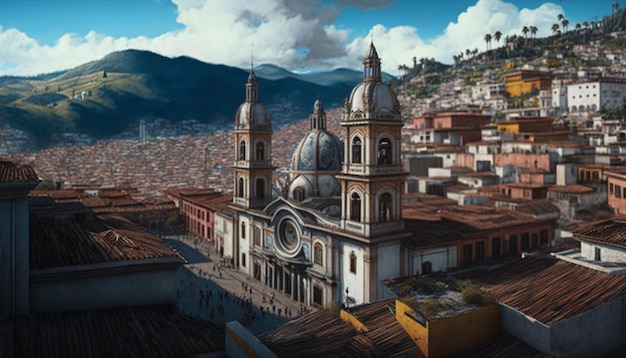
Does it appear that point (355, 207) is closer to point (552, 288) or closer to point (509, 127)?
point (552, 288)

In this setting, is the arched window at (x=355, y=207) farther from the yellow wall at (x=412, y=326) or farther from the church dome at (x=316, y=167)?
the yellow wall at (x=412, y=326)

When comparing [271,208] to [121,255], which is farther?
[271,208]

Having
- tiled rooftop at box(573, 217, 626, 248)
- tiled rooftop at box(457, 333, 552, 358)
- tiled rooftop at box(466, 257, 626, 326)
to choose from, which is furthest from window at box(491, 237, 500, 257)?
tiled rooftop at box(457, 333, 552, 358)

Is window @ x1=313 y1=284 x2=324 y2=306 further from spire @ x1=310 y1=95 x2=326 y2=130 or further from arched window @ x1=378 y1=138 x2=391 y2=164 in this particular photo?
spire @ x1=310 y1=95 x2=326 y2=130

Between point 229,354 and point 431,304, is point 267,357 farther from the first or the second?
point 431,304

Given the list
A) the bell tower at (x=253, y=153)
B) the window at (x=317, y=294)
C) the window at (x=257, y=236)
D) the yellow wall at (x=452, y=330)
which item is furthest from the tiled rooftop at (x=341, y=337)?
the bell tower at (x=253, y=153)

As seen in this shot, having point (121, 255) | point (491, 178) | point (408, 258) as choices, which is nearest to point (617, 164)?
point (491, 178)

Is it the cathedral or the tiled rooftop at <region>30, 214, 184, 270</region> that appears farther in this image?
the cathedral

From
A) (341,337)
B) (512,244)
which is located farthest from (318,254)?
(341,337)
